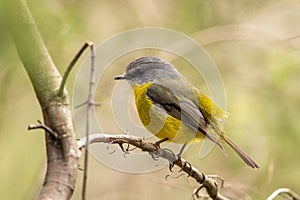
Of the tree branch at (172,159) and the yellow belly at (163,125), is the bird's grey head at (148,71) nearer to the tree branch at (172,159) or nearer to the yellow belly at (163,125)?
the yellow belly at (163,125)

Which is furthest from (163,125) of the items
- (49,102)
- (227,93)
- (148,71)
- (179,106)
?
(227,93)

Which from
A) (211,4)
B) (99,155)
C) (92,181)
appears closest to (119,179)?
(92,181)

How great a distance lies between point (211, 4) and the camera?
5.80 metres

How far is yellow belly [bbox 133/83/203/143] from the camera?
142 inches

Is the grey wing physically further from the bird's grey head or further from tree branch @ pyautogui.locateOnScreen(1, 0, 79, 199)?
tree branch @ pyautogui.locateOnScreen(1, 0, 79, 199)

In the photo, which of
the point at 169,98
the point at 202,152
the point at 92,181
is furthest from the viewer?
the point at 92,181

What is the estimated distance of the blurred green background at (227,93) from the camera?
518 centimetres

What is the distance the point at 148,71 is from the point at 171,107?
267 millimetres

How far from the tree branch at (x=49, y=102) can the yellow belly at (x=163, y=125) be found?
5.33ft

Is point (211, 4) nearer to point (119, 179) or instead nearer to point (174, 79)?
point (119, 179)

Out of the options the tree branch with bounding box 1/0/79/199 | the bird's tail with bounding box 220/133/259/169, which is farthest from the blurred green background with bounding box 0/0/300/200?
the tree branch with bounding box 1/0/79/199

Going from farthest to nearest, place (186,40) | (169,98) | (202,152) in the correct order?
1. (186,40)
2. (202,152)
3. (169,98)

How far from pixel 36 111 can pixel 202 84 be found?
142 centimetres

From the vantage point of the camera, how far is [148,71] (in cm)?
388
